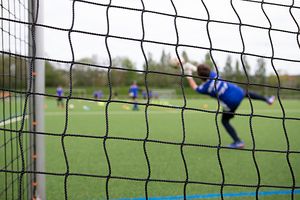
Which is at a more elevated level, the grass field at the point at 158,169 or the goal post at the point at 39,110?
the goal post at the point at 39,110

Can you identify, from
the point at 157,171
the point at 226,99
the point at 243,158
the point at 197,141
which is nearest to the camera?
the point at 157,171

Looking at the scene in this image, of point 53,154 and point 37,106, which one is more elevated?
point 37,106

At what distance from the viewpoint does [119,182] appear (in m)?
3.51

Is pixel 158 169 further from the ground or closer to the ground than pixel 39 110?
closer to the ground

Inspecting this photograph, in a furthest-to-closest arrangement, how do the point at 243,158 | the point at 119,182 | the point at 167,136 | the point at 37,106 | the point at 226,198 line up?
the point at 167,136 → the point at 243,158 → the point at 119,182 → the point at 226,198 → the point at 37,106

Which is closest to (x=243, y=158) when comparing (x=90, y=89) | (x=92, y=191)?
(x=92, y=191)

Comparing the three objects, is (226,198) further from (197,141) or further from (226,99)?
(197,141)

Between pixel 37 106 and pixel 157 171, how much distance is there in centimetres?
176

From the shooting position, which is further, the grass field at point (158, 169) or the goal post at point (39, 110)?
the grass field at point (158, 169)

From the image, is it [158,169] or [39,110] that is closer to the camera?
[39,110]

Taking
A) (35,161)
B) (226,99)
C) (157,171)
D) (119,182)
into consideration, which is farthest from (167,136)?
(35,161)

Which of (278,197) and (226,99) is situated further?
(226,99)

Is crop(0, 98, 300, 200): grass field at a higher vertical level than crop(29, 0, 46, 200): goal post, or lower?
lower

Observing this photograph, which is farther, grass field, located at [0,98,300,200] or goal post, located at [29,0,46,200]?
grass field, located at [0,98,300,200]
